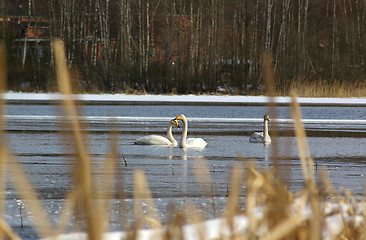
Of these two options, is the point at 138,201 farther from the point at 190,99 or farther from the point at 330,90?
the point at 330,90

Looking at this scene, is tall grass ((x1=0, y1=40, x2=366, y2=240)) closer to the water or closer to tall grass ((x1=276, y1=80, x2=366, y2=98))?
the water

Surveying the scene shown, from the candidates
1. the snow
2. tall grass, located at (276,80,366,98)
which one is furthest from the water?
tall grass, located at (276,80,366,98)

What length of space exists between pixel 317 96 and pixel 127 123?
43.3ft

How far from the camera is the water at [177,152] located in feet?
20.4

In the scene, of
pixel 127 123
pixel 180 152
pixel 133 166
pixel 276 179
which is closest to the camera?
pixel 276 179

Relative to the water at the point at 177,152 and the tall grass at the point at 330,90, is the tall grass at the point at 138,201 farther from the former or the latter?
the tall grass at the point at 330,90

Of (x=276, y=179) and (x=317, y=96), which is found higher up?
(x=276, y=179)

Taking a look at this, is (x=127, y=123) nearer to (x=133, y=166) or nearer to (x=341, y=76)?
(x=133, y=166)

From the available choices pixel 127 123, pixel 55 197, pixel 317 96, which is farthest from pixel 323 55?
pixel 55 197

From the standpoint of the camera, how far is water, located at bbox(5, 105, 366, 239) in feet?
20.4

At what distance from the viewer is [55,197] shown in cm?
722

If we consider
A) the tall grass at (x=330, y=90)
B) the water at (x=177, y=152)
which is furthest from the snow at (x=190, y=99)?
the water at (x=177, y=152)

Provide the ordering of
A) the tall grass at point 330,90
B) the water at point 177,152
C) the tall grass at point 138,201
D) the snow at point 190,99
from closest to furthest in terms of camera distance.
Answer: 1. the tall grass at point 138,201
2. the water at point 177,152
3. the snow at point 190,99
4. the tall grass at point 330,90

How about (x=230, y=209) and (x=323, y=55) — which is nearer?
(x=230, y=209)
